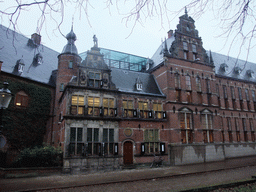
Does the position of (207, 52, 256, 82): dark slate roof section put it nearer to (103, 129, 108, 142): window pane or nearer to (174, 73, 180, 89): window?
(174, 73, 180, 89): window

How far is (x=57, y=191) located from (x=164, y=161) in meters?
13.4

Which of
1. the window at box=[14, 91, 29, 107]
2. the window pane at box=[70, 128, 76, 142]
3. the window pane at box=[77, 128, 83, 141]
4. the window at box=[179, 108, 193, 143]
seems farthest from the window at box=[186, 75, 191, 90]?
the window at box=[14, 91, 29, 107]

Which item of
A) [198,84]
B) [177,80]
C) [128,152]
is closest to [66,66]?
[128,152]

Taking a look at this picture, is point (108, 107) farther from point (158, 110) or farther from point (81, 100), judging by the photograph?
point (158, 110)

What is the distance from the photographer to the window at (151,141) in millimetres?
20641

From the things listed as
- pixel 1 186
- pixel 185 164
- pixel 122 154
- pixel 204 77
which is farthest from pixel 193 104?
pixel 1 186

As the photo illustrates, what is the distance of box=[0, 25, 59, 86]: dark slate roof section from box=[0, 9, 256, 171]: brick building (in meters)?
0.60

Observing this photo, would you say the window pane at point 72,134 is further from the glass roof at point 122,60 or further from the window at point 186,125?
the glass roof at point 122,60

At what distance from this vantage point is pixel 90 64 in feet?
65.3

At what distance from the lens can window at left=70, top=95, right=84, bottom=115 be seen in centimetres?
1788

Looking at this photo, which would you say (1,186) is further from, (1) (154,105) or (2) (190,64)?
(2) (190,64)

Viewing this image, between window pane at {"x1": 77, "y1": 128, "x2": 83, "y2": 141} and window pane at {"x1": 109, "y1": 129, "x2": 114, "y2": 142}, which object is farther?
window pane at {"x1": 109, "y1": 129, "x2": 114, "y2": 142}

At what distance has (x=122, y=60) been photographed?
35.2 metres

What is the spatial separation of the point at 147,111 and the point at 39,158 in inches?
467
